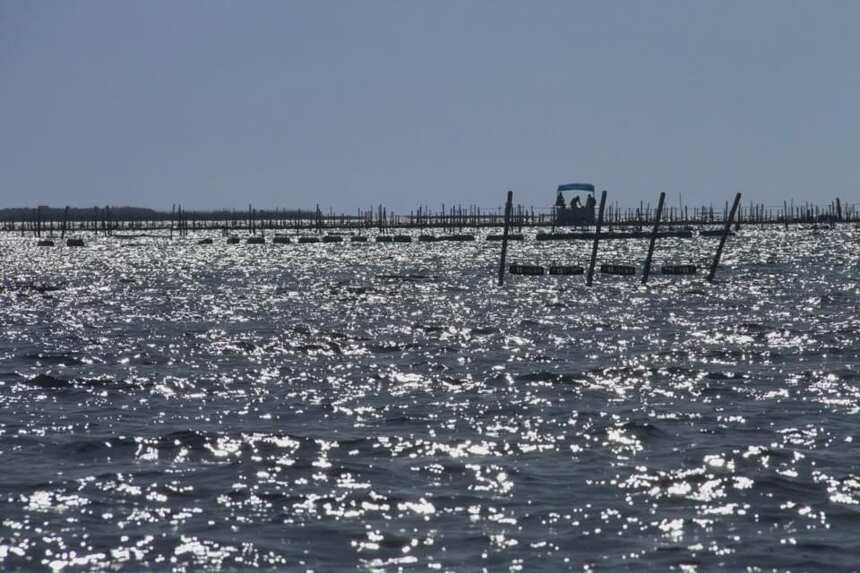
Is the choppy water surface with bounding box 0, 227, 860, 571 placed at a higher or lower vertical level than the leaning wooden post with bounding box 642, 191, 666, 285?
lower

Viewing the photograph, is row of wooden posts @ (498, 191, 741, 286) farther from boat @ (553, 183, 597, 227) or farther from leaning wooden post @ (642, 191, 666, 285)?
boat @ (553, 183, 597, 227)

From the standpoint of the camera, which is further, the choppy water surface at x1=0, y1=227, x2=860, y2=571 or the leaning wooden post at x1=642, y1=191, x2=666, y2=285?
the leaning wooden post at x1=642, y1=191, x2=666, y2=285

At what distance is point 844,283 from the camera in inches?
2126

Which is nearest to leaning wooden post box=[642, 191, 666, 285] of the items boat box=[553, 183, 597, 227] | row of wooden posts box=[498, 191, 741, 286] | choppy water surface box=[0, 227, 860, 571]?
row of wooden posts box=[498, 191, 741, 286]

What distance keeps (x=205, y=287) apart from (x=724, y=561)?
151 feet

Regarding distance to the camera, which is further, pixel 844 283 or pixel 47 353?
pixel 844 283

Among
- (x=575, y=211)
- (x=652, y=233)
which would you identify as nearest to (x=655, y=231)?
(x=652, y=233)

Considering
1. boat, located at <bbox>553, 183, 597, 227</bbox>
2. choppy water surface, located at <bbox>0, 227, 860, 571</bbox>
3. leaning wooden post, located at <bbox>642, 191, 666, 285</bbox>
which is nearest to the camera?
choppy water surface, located at <bbox>0, 227, 860, 571</bbox>

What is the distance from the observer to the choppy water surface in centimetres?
1183

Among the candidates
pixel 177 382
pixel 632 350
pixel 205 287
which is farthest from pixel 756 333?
pixel 205 287

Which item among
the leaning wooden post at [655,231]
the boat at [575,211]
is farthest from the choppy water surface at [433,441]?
the boat at [575,211]

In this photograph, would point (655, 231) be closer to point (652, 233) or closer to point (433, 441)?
point (652, 233)

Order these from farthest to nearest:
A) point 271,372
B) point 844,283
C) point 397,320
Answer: point 844,283
point 397,320
point 271,372

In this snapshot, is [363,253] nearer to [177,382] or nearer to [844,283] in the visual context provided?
[844,283]
